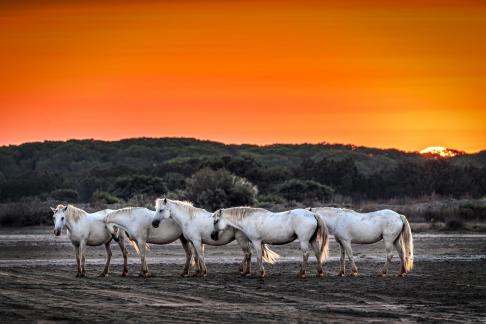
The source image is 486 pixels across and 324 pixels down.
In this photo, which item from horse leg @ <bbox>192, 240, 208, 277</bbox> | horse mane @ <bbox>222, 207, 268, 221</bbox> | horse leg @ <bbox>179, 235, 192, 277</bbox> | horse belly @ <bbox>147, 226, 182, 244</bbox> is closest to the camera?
horse leg @ <bbox>192, 240, 208, 277</bbox>

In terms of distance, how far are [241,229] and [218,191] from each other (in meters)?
24.5

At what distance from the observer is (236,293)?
19016 millimetres

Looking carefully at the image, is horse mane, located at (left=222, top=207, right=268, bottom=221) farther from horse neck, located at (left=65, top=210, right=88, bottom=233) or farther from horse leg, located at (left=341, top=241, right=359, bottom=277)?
horse neck, located at (left=65, top=210, right=88, bottom=233)

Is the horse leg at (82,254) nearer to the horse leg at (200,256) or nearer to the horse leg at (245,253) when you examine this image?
the horse leg at (200,256)

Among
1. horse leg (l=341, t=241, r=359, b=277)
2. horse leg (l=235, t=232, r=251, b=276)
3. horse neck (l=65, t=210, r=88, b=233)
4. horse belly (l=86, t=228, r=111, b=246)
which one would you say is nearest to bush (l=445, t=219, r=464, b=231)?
horse leg (l=341, t=241, r=359, b=277)

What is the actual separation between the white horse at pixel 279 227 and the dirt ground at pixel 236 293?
24.7 inches

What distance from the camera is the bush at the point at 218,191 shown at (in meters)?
47.4

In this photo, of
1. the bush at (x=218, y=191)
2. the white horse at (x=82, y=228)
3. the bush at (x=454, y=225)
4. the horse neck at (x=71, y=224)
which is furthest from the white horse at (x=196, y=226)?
the bush at (x=218, y=191)

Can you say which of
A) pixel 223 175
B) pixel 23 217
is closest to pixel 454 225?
pixel 223 175

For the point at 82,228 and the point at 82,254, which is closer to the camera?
the point at 82,254

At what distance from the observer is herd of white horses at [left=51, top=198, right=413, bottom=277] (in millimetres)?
22422

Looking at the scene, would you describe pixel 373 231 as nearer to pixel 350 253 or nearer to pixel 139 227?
pixel 350 253

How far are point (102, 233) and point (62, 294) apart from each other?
193 inches

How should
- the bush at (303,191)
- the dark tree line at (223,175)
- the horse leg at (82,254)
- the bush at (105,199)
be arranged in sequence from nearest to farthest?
the horse leg at (82,254) → the bush at (105,199) → the dark tree line at (223,175) → the bush at (303,191)
